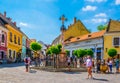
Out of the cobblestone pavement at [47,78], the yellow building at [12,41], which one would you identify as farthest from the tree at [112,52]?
the cobblestone pavement at [47,78]

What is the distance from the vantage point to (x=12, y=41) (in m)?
49.7

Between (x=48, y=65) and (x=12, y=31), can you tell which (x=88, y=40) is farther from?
(x=48, y=65)

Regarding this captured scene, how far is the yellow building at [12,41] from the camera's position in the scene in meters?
46.9

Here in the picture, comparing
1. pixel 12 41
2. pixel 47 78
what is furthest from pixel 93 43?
pixel 47 78

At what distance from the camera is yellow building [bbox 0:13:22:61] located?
46.9 meters

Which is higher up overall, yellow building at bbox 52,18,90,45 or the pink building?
yellow building at bbox 52,18,90,45

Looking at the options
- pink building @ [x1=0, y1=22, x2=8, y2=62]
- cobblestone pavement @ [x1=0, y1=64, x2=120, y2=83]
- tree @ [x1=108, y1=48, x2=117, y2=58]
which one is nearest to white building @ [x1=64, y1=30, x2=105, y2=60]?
tree @ [x1=108, y1=48, x2=117, y2=58]

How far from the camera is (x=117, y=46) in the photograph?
Result: 49.4 meters

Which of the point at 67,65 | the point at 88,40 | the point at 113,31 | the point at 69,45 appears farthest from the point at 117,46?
the point at 67,65

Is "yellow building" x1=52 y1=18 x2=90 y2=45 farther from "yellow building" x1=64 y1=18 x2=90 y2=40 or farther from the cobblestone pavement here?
the cobblestone pavement

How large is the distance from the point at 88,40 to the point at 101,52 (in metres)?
4.88

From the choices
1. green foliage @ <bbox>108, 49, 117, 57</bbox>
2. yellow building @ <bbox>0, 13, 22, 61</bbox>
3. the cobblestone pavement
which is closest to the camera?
the cobblestone pavement

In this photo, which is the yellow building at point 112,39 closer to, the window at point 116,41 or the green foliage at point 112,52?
the window at point 116,41

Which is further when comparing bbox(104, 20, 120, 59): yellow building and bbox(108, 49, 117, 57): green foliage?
bbox(104, 20, 120, 59): yellow building
